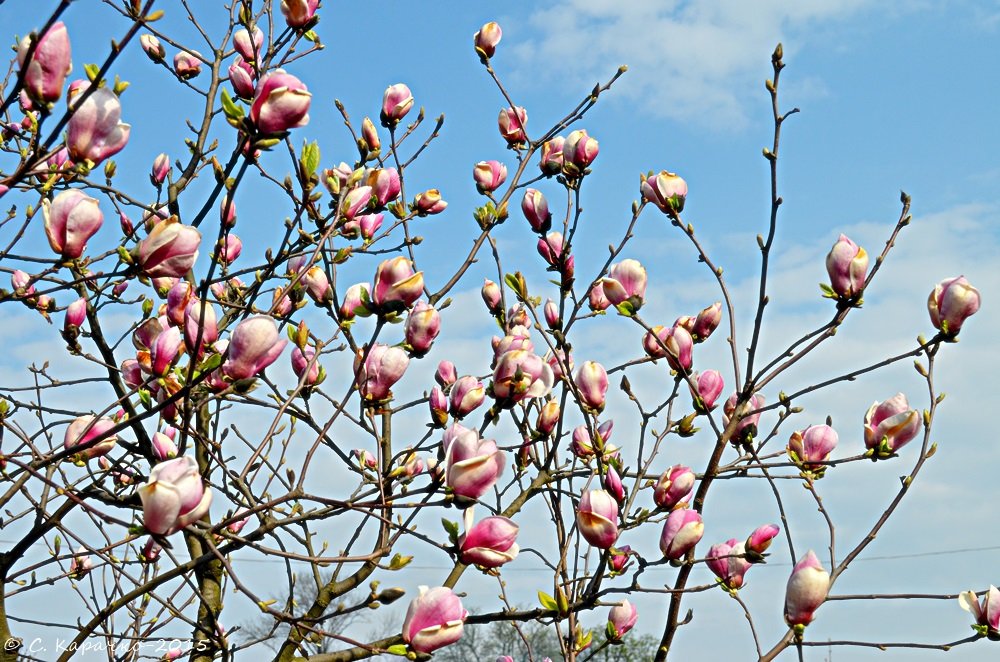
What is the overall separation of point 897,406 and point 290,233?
Answer: 1.22 m

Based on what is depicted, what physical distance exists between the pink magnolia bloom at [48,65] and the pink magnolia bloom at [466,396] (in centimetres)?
74

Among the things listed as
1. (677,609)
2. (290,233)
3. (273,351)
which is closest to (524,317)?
(290,233)

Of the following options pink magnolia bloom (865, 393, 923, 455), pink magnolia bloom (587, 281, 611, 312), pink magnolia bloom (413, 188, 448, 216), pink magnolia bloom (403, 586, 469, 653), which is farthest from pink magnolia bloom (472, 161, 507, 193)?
pink magnolia bloom (403, 586, 469, 653)

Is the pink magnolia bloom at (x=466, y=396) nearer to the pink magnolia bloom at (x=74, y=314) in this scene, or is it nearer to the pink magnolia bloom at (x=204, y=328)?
the pink magnolia bloom at (x=204, y=328)

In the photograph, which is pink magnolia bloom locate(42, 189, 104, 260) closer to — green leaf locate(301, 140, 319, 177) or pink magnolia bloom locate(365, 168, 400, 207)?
green leaf locate(301, 140, 319, 177)

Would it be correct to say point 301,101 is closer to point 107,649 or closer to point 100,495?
point 100,495

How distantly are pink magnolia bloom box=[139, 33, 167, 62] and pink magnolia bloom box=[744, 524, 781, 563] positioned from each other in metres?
2.14

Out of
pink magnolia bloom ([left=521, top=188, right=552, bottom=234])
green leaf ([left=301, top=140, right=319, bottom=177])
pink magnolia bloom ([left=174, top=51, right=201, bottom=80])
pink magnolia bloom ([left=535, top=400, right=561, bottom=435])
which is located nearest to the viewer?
green leaf ([left=301, top=140, right=319, bottom=177])

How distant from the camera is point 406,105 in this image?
2.30 meters

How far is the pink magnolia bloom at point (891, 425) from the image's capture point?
65.5 inches

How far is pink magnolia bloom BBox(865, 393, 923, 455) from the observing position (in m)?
1.66

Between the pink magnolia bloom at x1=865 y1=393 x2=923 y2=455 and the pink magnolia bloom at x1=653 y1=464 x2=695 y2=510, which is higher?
the pink magnolia bloom at x1=865 y1=393 x2=923 y2=455

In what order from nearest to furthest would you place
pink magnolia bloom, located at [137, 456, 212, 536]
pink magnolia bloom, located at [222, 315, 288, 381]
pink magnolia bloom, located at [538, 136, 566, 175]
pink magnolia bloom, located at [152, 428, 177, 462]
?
pink magnolia bloom, located at [137, 456, 212, 536]
pink magnolia bloom, located at [222, 315, 288, 381]
pink magnolia bloom, located at [152, 428, 177, 462]
pink magnolia bloom, located at [538, 136, 566, 175]

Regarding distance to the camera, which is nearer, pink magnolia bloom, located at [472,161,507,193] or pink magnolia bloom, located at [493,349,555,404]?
pink magnolia bloom, located at [493,349,555,404]
